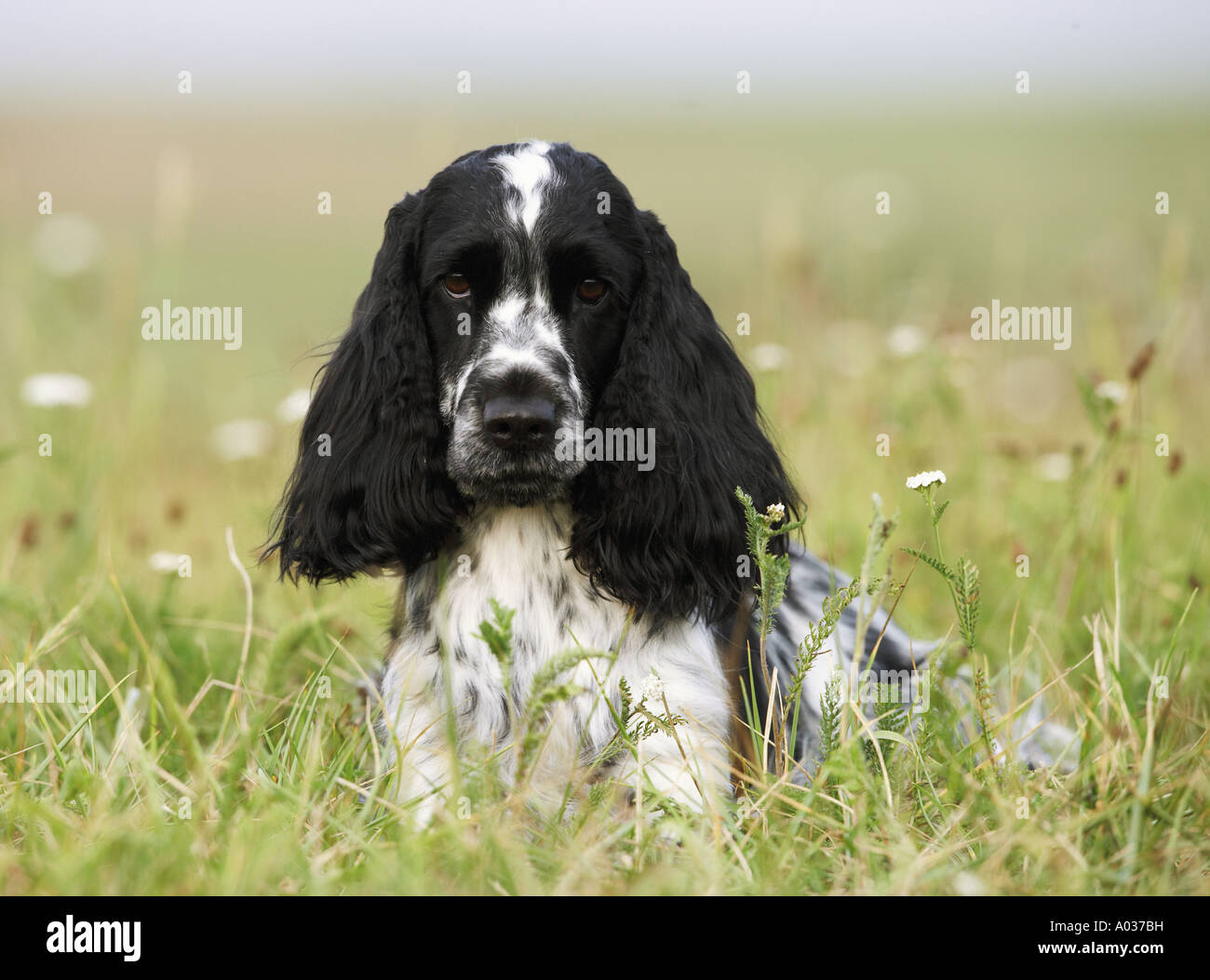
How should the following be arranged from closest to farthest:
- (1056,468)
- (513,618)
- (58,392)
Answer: (513,618)
(58,392)
(1056,468)

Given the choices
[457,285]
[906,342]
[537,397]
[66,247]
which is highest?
[66,247]

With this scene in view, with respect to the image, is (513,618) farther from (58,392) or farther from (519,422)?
(58,392)

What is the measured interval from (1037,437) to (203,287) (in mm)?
9961

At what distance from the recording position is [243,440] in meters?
6.16

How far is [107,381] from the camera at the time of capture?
240 inches

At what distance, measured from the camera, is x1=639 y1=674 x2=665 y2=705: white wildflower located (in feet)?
10.6

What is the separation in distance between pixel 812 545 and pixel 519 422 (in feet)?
9.89

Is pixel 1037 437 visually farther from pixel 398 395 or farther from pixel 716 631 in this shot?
pixel 398 395

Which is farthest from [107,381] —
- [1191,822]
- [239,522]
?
[1191,822]

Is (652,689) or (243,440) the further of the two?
(243,440)

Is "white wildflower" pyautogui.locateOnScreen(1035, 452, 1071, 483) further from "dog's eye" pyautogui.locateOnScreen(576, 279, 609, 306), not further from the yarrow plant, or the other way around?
"dog's eye" pyautogui.locateOnScreen(576, 279, 609, 306)

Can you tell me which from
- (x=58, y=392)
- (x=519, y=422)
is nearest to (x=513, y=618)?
(x=519, y=422)

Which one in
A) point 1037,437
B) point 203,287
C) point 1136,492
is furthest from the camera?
point 203,287

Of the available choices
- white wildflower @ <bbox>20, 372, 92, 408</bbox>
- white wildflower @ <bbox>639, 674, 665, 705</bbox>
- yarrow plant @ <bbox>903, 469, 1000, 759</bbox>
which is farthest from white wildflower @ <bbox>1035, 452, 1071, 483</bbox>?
white wildflower @ <bbox>20, 372, 92, 408</bbox>
